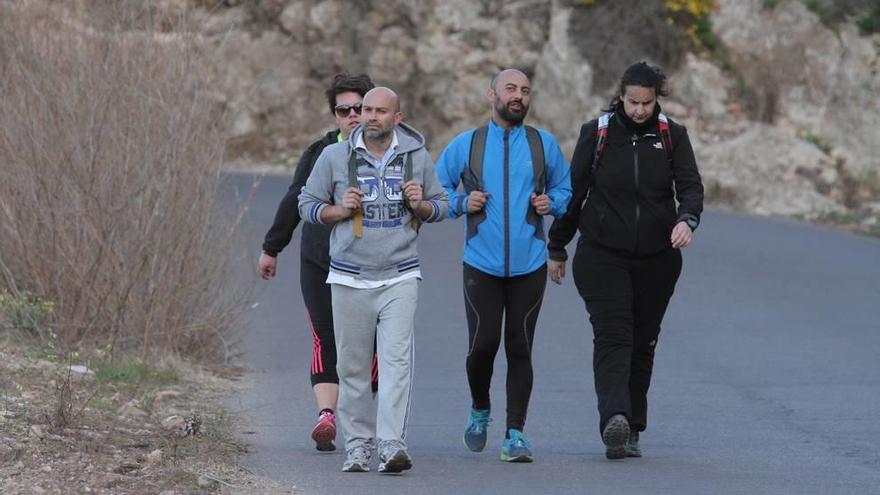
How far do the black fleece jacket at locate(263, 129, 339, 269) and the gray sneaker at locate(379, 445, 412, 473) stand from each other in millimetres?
1181

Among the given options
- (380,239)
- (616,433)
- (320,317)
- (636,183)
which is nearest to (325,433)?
(320,317)

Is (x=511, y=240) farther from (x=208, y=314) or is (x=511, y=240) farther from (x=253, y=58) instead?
(x=253, y=58)

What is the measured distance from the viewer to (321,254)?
29.4ft

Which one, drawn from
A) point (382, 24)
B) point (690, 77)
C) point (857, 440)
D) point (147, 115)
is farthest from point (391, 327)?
point (382, 24)

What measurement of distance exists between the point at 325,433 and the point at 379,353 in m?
0.81

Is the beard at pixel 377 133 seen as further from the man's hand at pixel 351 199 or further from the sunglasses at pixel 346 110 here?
the sunglasses at pixel 346 110

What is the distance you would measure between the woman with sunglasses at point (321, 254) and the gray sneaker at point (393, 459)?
74cm

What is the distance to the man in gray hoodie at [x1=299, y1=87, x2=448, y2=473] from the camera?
8.09 meters

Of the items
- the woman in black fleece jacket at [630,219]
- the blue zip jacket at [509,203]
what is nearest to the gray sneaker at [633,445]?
the woman in black fleece jacket at [630,219]

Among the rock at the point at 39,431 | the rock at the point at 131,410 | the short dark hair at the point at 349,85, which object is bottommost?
the rock at the point at 131,410

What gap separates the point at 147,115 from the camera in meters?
11.7

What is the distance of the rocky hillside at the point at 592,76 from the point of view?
28.0 metres

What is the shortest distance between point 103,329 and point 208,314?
740mm

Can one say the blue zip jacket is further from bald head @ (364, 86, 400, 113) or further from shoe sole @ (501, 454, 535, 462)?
shoe sole @ (501, 454, 535, 462)
